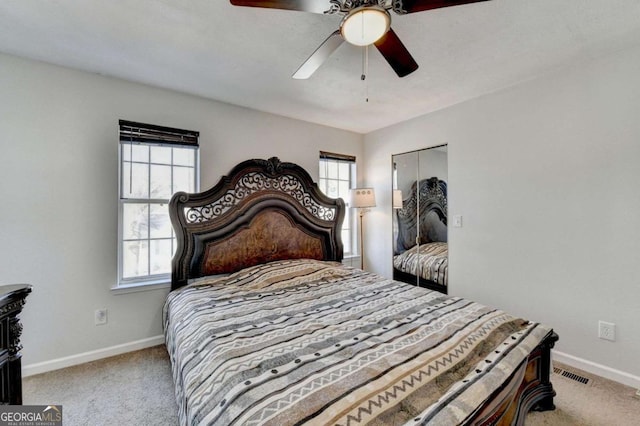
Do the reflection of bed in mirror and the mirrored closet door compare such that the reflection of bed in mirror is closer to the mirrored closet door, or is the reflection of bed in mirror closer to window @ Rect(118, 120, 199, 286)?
the mirrored closet door

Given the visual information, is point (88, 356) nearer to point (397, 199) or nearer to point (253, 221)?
point (253, 221)

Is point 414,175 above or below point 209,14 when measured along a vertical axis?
below

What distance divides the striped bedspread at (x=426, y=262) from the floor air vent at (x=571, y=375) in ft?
3.78

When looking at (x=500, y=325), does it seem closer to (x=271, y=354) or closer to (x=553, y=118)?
(x=271, y=354)

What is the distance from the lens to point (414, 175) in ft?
11.2

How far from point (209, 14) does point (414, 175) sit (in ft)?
8.80

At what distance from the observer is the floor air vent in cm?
205

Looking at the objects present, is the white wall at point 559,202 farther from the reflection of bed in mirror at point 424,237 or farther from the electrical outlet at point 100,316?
the electrical outlet at point 100,316

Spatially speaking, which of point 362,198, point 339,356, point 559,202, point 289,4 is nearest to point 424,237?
point 362,198

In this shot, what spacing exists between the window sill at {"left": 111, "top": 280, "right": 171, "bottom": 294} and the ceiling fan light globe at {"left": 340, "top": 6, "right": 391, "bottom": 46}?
262 centimetres

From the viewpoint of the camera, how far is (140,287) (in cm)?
252

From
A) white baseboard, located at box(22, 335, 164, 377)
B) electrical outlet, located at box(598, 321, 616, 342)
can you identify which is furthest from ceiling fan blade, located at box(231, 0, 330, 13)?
electrical outlet, located at box(598, 321, 616, 342)

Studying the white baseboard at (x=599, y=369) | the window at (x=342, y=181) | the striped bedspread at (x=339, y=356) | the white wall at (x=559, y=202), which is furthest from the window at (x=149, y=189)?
the white baseboard at (x=599, y=369)

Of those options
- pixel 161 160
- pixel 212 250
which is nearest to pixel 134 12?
pixel 161 160
